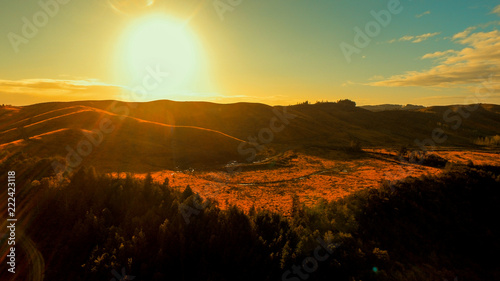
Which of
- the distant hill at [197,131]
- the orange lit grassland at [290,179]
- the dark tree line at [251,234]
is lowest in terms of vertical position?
the orange lit grassland at [290,179]

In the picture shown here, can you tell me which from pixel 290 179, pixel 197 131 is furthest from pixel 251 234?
pixel 197 131

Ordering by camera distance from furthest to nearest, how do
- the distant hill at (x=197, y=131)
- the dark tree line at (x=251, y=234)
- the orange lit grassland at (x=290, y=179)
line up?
the distant hill at (x=197, y=131)
the orange lit grassland at (x=290, y=179)
the dark tree line at (x=251, y=234)

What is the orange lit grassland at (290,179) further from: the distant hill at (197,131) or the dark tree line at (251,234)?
the distant hill at (197,131)

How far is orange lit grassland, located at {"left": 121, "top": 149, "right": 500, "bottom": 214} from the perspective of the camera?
15137mm

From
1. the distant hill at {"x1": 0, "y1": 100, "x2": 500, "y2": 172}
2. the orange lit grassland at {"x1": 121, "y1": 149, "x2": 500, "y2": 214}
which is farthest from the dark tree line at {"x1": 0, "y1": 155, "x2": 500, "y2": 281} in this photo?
the distant hill at {"x1": 0, "y1": 100, "x2": 500, "y2": 172}

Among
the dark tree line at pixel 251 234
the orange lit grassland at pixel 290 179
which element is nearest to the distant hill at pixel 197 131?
the orange lit grassland at pixel 290 179

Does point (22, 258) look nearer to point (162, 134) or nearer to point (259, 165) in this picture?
point (259, 165)

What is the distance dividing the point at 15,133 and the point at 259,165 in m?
29.9

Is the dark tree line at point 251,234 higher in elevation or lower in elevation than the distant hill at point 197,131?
lower

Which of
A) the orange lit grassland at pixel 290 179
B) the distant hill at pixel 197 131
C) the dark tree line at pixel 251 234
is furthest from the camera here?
the distant hill at pixel 197 131

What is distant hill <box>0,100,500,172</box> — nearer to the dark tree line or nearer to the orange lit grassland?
the orange lit grassland

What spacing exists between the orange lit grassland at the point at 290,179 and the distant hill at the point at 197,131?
449 cm

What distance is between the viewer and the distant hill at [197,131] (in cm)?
2359

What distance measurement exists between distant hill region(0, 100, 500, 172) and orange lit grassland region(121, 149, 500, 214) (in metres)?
4.49
